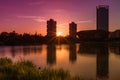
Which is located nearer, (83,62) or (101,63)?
(101,63)

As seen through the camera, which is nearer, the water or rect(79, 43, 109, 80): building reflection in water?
rect(79, 43, 109, 80): building reflection in water

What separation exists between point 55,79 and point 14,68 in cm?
772

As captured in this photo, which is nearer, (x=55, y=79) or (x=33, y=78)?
(x=55, y=79)

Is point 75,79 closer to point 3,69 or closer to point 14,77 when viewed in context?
point 14,77

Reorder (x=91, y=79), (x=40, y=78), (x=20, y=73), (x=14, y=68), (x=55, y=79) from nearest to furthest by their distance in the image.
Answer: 1. (x=55, y=79)
2. (x=40, y=78)
3. (x=20, y=73)
4. (x=14, y=68)
5. (x=91, y=79)

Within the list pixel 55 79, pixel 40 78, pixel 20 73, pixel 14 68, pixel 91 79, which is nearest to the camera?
pixel 55 79

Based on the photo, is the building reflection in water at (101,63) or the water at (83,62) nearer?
the building reflection in water at (101,63)

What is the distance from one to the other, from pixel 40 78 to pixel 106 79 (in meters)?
11.8

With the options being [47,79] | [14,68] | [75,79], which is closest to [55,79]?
[47,79]

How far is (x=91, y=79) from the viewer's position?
2792 cm

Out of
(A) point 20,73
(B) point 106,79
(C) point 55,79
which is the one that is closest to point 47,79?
(C) point 55,79

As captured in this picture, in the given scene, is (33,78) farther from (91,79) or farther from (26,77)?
(91,79)

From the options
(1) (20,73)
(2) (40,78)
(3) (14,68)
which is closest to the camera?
(2) (40,78)

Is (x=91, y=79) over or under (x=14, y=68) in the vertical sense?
under
